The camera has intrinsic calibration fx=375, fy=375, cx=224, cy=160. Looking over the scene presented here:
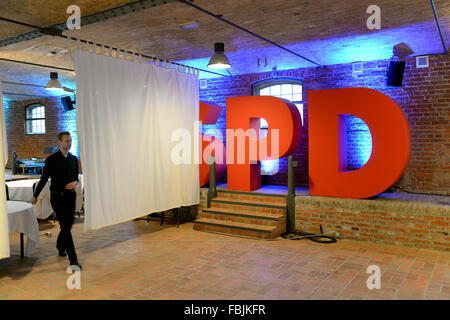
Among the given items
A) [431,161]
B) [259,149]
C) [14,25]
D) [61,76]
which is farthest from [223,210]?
[61,76]

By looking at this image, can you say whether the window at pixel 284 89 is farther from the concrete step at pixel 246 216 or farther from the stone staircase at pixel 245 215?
the concrete step at pixel 246 216

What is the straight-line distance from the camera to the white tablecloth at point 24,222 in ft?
16.2

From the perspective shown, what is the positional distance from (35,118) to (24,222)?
33.5 feet

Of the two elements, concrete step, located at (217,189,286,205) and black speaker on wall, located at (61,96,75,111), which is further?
black speaker on wall, located at (61,96,75,111)

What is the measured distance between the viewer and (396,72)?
6.76 metres

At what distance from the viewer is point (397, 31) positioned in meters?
5.66

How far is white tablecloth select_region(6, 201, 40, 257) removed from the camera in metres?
4.94

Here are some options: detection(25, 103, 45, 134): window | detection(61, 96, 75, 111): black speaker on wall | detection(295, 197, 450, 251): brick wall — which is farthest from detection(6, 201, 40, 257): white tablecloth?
detection(25, 103, 45, 134): window

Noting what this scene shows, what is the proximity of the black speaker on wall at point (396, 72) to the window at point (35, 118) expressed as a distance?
11957mm

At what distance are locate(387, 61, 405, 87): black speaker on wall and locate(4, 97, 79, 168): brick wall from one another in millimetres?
9873

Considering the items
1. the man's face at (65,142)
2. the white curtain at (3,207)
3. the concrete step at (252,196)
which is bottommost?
the concrete step at (252,196)

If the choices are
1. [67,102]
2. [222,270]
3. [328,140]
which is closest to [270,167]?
[328,140]

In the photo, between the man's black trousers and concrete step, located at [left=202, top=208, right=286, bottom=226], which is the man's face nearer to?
the man's black trousers

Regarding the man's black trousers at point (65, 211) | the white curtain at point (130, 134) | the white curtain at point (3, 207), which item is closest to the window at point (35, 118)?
the white curtain at point (130, 134)
